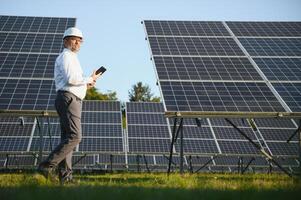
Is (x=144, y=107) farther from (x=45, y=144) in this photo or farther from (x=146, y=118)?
(x=45, y=144)

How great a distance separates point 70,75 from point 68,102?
1.36 feet

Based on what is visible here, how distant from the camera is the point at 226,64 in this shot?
12.4 metres

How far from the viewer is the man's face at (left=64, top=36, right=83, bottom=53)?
705cm

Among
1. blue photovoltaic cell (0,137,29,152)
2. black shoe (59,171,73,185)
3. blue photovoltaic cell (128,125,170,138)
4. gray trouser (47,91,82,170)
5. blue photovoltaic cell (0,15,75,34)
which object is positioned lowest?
black shoe (59,171,73,185)

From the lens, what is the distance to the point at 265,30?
15.7 meters

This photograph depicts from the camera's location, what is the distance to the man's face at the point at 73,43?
7.05 m

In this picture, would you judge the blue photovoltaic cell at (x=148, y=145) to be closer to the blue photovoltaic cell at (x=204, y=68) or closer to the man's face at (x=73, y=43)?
the blue photovoltaic cell at (x=204, y=68)

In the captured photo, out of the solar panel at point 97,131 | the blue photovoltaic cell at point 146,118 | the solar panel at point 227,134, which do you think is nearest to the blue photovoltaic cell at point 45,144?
the solar panel at point 97,131

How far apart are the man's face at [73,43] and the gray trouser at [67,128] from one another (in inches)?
29.7

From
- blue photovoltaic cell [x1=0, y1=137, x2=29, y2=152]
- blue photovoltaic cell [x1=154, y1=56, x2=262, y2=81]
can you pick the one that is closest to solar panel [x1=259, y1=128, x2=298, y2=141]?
blue photovoltaic cell [x1=154, y1=56, x2=262, y2=81]

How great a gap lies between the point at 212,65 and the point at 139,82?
2650 inches

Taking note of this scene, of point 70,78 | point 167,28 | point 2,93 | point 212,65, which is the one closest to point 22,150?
point 2,93

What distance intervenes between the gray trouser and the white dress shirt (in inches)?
3.7

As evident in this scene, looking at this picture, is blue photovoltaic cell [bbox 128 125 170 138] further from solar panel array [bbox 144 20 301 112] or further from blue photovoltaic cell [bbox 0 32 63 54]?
blue photovoltaic cell [bbox 0 32 63 54]
